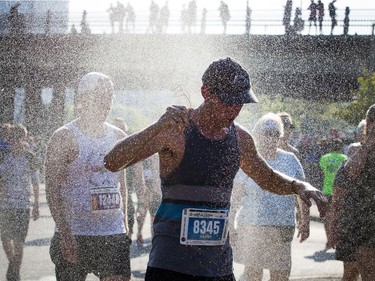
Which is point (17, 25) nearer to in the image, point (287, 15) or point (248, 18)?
point (248, 18)

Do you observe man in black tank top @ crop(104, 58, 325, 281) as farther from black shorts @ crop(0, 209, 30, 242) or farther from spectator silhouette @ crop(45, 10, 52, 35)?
spectator silhouette @ crop(45, 10, 52, 35)

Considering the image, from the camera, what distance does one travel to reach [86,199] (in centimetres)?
458

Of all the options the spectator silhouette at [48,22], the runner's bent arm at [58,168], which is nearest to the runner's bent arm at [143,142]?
the runner's bent arm at [58,168]

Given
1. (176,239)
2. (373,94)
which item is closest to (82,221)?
(176,239)

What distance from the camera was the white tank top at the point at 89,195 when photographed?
4559 mm

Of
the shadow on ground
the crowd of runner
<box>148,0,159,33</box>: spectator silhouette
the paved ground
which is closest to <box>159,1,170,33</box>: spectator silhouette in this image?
<box>148,0,159,33</box>: spectator silhouette

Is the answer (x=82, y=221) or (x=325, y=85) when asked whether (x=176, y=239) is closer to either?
(x=82, y=221)

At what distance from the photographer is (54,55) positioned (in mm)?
29500

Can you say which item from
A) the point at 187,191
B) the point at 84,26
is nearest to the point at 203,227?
the point at 187,191

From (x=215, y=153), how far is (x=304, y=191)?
0.51 meters

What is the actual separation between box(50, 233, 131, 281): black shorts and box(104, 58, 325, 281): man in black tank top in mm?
1116

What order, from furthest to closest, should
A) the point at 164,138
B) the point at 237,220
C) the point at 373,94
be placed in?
the point at 373,94 → the point at 237,220 → the point at 164,138

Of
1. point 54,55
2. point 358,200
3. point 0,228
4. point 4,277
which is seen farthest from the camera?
point 54,55

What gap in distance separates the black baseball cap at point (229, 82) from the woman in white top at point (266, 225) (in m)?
2.64
